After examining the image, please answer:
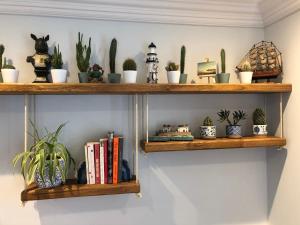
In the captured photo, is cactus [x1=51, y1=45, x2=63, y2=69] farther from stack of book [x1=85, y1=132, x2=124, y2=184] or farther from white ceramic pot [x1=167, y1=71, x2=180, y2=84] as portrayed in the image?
white ceramic pot [x1=167, y1=71, x2=180, y2=84]

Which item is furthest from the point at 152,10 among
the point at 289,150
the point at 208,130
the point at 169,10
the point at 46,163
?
the point at 289,150

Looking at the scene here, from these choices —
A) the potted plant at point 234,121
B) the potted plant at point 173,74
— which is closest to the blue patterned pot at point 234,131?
the potted plant at point 234,121

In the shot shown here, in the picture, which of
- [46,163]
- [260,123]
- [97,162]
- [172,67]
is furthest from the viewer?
[260,123]

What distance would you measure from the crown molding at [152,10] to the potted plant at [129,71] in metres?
0.32

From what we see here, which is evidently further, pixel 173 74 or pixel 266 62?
pixel 266 62

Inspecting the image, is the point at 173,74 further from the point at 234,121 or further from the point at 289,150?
the point at 289,150

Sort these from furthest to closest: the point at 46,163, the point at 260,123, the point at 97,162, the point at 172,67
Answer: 1. the point at 260,123
2. the point at 172,67
3. the point at 97,162
4. the point at 46,163

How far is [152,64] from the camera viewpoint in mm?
1572

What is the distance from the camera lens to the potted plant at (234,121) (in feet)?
5.39

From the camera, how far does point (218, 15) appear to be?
1.75 meters

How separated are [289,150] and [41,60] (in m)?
1.51

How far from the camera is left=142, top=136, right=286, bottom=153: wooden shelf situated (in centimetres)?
149

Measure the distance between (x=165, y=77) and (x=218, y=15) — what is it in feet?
1.74

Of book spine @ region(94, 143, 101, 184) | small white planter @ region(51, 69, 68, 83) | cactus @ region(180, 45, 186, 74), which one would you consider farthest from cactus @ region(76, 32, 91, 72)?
cactus @ region(180, 45, 186, 74)
